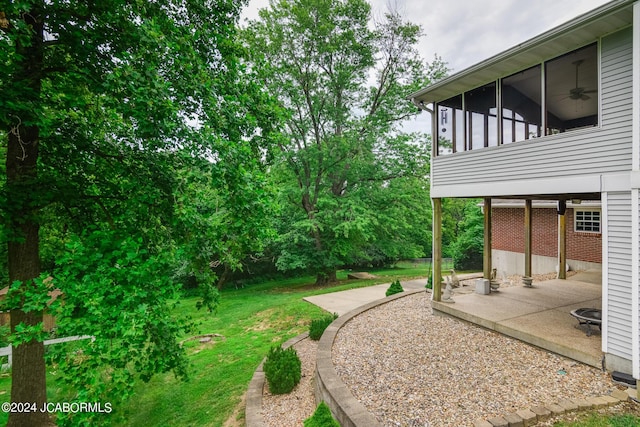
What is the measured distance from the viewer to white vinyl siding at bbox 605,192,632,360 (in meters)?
4.33

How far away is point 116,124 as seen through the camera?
4.91 metres

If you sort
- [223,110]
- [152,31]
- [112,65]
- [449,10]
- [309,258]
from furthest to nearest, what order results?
1. [309,258]
2. [449,10]
3. [223,110]
4. [112,65]
5. [152,31]

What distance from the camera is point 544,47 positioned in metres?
5.30

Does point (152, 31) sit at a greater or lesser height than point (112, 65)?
greater

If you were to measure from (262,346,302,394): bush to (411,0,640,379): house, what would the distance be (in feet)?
13.9

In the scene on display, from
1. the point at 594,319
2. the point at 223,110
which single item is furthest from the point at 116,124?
the point at 594,319

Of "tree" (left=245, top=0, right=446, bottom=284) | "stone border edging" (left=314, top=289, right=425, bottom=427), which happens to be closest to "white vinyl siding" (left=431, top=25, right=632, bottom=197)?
"stone border edging" (left=314, top=289, right=425, bottom=427)

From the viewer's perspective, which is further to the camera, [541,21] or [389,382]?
[541,21]

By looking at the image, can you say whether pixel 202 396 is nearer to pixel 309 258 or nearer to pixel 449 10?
pixel 309 258

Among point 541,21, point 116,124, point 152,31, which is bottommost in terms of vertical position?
point 116,124

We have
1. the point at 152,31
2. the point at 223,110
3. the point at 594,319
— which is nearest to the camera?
the point at 152,31

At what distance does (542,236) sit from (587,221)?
1.74 m

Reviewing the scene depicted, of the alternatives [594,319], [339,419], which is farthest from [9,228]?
[594,319]

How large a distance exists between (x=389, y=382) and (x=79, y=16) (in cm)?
657
